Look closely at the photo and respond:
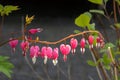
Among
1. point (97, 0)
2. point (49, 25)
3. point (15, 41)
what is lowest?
point (49, 25)

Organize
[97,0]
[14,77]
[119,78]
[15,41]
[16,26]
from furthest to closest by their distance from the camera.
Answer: [16,26] → [14,77] → [119,78] → [97,0] → [15,41]

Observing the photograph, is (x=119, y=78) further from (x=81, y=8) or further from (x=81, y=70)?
(x=81, y=8)

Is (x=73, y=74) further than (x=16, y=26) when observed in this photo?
No

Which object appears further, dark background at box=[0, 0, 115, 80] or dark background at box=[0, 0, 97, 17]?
dark background at box=[0, 0, 97, 17]

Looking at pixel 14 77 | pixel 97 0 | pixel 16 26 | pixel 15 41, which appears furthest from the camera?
pixel 16 26

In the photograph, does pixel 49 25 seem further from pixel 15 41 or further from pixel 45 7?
pixel 15 41

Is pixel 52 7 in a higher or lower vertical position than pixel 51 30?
higher

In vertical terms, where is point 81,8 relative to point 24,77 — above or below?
above

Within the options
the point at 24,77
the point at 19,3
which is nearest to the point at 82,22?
the point at 24,77

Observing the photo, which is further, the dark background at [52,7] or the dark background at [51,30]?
the dark background at [52,7]

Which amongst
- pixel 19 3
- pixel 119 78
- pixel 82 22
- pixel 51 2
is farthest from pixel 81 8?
pixel 82 22

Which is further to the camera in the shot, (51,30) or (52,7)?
(52,7)
